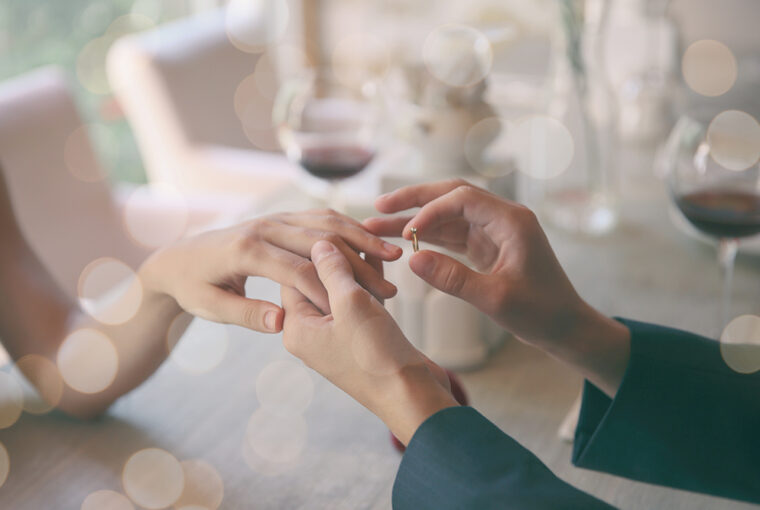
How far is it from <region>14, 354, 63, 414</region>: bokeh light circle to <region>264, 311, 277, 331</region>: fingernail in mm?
280

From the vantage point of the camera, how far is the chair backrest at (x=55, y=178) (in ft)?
5.09

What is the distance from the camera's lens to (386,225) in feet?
2.57

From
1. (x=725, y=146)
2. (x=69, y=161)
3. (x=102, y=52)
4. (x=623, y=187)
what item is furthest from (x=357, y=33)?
(x=725, y=146)

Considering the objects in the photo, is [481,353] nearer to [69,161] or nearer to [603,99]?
[603,99]

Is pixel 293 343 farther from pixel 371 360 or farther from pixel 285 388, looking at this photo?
pixel 285 388

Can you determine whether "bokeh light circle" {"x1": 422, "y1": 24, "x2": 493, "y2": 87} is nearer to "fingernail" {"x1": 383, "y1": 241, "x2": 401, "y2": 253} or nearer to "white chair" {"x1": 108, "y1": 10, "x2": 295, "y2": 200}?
"fingernail" {"x1": 383, "y1": 241, "x2": 401, "y2": 253}

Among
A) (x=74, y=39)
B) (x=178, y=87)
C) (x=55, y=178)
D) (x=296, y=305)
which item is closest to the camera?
(x=296, y=305)

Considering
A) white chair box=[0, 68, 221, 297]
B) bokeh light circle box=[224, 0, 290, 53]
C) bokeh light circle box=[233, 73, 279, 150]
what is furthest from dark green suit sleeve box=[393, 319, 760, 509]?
bokeh light circle box=[224, 0, 290, 53]

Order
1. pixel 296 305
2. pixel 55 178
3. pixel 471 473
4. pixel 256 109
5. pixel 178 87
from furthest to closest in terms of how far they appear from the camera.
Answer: pixel 256 109 < pixel 178 87 < pixel 55 178 < pixel 296 305 < pixel 471 473

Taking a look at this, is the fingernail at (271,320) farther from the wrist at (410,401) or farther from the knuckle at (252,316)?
the wrist at (410,401)

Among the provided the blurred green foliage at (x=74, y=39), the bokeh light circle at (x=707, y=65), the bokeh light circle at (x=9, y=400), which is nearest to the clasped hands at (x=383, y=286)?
the bokeh light circle at (x=9, y=400)

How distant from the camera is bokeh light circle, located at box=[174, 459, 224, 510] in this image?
668mm

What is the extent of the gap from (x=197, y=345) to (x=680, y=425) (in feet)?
1.89

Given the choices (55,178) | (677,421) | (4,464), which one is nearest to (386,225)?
(677,421)
